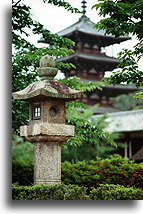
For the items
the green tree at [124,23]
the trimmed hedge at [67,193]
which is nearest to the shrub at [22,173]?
the trimmed hedge at [67,193]

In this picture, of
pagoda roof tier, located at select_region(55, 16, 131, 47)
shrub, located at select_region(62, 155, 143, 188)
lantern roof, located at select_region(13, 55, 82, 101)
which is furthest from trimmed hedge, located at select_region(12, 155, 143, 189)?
pagoda roof tier, located at select_region(55, 16, 131, 47)

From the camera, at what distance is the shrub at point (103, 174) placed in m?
5.57

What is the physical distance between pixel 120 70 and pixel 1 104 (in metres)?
1.57

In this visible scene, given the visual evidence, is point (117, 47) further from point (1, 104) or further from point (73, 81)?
point (1, 104)

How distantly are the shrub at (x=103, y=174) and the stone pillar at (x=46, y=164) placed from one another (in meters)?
1.18

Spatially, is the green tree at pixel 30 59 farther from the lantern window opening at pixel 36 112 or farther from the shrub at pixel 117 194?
the shrub at pixel 117 194

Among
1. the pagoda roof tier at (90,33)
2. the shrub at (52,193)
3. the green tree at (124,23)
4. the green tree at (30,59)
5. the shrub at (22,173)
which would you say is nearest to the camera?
the shrub at (52,193)

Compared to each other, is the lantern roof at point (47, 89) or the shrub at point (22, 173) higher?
the lantern roof at point (47, 89)

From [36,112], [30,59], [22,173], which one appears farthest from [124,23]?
[22,173]

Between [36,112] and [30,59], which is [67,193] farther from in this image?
[30,59]

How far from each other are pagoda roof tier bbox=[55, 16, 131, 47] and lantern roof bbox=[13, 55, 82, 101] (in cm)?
130

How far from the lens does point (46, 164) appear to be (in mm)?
4227

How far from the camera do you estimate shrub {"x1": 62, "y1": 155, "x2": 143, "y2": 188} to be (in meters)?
5.57

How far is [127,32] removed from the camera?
4.78 m
